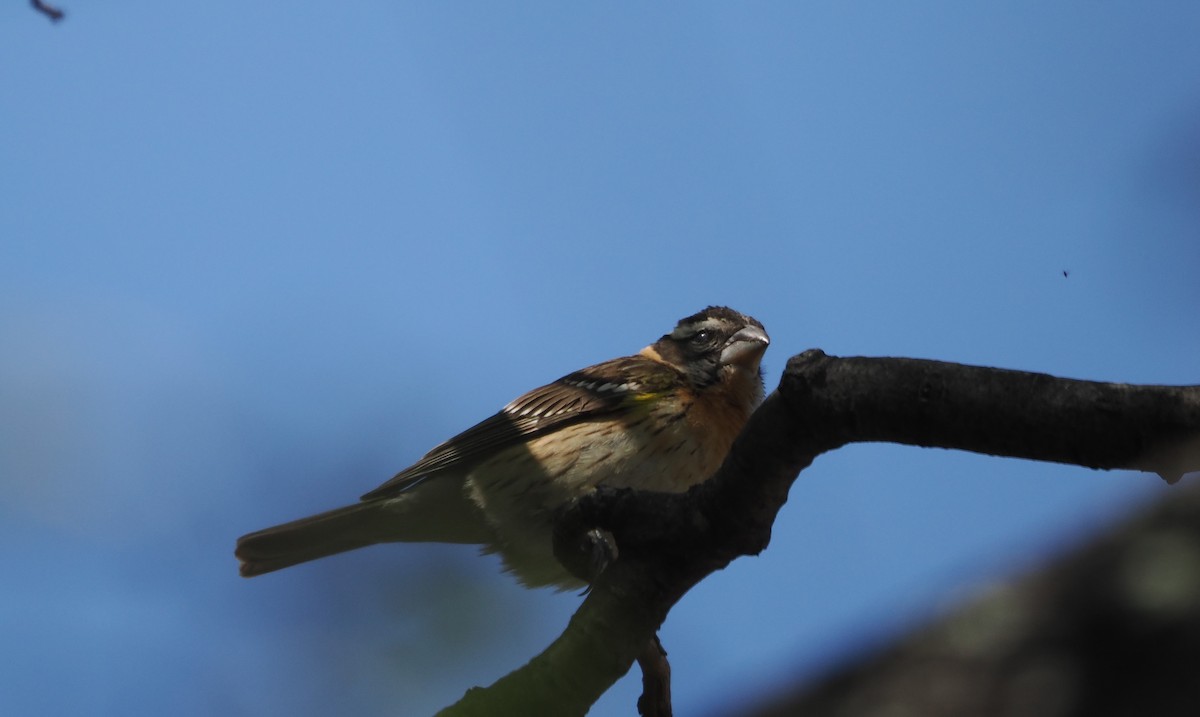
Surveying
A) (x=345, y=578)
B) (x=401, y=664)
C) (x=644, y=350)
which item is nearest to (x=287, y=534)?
(x=345, y=578)

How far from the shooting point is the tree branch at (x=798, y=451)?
2.75 meters

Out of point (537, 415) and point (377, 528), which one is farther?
point (537, 415)

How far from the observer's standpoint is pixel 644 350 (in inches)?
354

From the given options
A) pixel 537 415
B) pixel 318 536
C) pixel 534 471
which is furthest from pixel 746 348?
pixel 318 536

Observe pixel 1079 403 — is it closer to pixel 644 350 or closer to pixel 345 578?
pixel 345 578

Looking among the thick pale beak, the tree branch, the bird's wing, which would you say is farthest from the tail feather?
the tree branch

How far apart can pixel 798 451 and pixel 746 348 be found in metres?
4.13

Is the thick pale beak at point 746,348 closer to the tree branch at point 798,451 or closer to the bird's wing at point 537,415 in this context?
the bird's wing at point 537,415

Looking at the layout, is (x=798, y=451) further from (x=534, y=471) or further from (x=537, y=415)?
(x=537, y=415)

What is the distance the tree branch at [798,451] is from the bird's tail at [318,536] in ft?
10.4

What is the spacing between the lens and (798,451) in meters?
3.22

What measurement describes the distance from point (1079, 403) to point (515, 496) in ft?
13.8

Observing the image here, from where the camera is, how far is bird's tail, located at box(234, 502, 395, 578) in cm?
646

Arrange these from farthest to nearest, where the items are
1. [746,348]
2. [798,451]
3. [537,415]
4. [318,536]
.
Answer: [746,348], [537,415], [318,536], [798,451]
